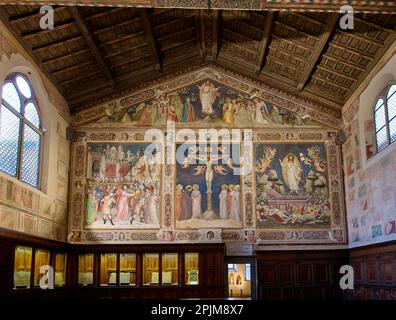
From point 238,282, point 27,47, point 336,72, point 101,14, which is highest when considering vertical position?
point 101,14

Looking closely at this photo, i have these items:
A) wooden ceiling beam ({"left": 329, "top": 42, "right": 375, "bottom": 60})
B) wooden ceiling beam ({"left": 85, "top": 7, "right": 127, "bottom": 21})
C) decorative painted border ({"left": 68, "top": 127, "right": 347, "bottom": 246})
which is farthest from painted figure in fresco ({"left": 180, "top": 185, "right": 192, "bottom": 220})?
wooden ceiling beam ({"left": 329, "top": 42, "right": 375, "bottom": 60})

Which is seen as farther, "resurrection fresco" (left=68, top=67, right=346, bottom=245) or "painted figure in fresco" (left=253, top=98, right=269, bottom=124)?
"painted figure in fresco" (left=253, top=98, right=269, bottom=124)

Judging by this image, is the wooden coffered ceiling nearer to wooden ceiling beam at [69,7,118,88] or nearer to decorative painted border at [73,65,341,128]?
wooden ceiling beam at [69,7,118,88]

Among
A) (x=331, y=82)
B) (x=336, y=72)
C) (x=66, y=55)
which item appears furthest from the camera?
(x=331, y=82)

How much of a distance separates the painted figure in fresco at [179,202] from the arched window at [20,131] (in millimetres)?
5292

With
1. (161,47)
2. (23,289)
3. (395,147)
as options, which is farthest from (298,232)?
(23,289)

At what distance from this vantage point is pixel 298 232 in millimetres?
19062

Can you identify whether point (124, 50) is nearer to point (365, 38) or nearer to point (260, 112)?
point (260, 112)

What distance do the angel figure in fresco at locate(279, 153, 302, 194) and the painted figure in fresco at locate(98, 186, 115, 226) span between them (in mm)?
6761

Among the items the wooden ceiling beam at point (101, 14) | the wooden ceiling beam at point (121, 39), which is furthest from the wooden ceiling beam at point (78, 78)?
the wooden ceiling beam at point (101, 14)

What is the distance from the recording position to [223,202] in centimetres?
1931

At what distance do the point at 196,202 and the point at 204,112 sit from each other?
3646 mm

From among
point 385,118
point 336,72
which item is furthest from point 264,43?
Answer: point 385,118

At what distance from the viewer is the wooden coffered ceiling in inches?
580
